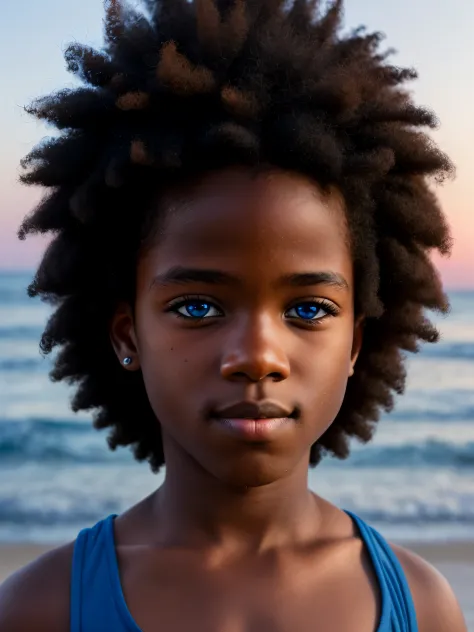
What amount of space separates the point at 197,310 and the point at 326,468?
4.89 meters

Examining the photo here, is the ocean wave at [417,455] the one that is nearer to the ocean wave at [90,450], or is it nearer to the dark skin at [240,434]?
the ocean wave at [90,450]

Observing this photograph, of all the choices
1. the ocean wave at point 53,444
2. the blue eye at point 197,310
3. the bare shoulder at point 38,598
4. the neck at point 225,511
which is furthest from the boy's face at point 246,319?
the ocean wave at point 53,444

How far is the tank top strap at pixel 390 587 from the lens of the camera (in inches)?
74.2

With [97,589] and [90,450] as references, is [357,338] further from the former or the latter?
[90,450]

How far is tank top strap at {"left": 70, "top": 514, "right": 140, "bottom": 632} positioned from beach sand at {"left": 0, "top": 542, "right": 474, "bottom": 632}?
2.54 m

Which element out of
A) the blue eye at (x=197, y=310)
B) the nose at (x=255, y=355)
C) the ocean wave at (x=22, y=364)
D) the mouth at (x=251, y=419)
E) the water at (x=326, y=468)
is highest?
the ocean wave at (x=22, y=364)

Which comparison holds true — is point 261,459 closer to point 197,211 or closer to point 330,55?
point 197,211

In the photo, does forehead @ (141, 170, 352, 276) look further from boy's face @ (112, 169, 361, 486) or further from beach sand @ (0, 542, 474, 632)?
beach sand @ (0, 542, 474, 632)

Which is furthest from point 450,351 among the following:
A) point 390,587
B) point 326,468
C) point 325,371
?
point 325,371

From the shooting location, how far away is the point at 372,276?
1979mm

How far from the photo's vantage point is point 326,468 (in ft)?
21.4

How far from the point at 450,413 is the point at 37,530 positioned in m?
4.54

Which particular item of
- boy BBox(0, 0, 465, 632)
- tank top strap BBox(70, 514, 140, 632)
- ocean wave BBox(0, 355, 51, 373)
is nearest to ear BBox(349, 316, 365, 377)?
boy BBox(0, 0, 465, 632)

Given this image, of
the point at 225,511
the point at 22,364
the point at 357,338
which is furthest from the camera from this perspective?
the point at 22,364
